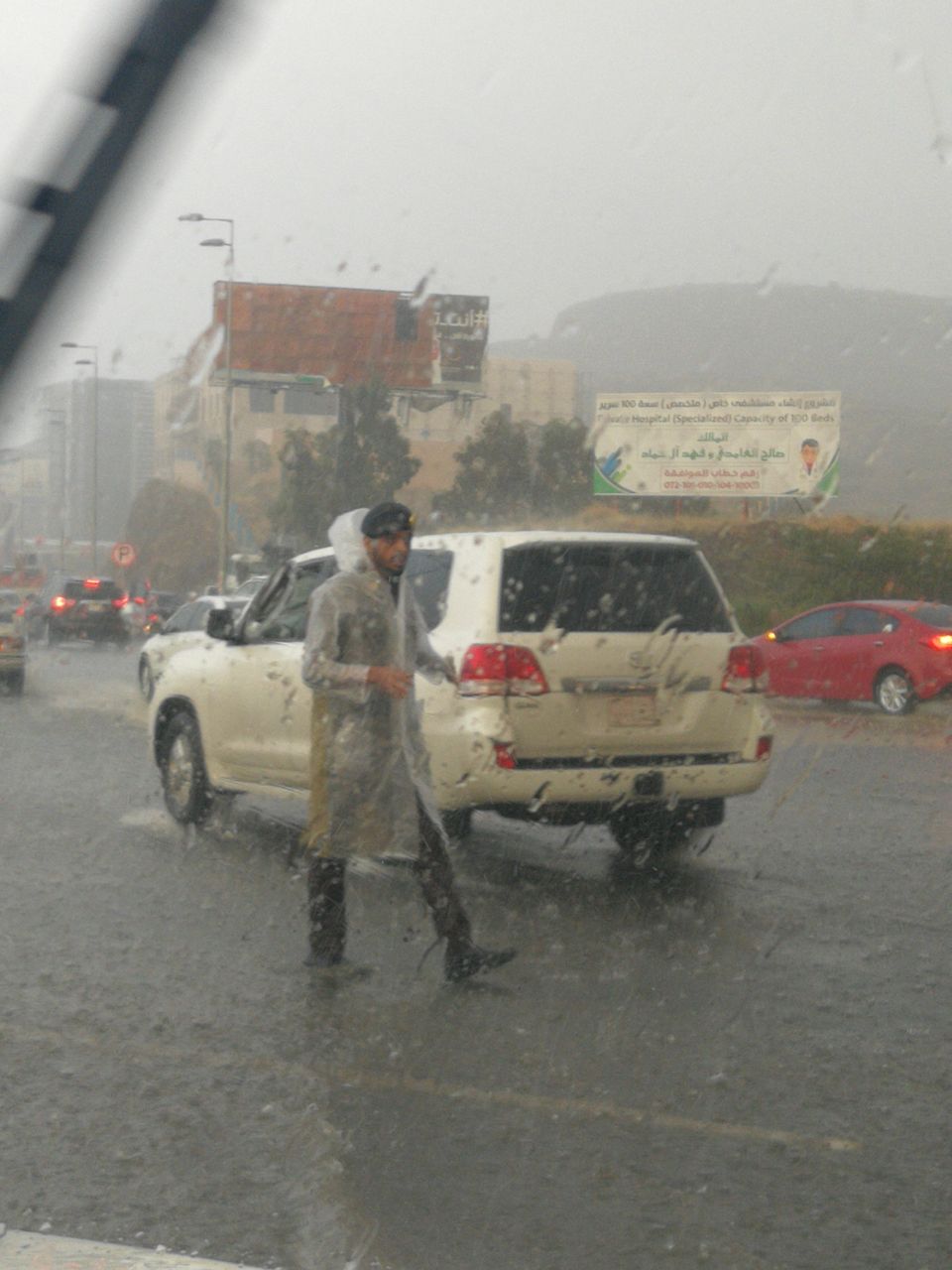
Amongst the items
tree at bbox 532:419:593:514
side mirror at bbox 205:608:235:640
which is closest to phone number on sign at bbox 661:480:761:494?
tree at bbox 532:419:593:514

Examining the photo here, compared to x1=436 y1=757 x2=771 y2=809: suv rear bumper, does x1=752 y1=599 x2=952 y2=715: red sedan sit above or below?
below

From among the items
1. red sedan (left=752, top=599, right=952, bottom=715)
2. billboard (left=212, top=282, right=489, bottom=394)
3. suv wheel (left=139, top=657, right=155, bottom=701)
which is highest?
billboard (left=212, top=282, right=489, bottom=394)

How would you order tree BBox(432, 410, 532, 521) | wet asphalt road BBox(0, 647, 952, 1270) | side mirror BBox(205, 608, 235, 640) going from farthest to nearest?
tree BBox(432, 410, 532, 521), side mirror BBox(205, 608, 235, 640), wet asphalt road BBox(0, 647, 952, 1270)

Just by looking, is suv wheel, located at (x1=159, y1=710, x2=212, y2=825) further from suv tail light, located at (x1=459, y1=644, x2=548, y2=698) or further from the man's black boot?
the man's black boot

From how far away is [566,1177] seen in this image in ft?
13.4

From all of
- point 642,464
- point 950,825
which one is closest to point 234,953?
point 950,825

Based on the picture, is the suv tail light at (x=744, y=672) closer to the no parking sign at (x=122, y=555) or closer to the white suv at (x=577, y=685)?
the white suv at (x=577, y=685)

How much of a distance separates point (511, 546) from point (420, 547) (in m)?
0.69

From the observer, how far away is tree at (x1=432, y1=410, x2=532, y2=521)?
29312 millimetres

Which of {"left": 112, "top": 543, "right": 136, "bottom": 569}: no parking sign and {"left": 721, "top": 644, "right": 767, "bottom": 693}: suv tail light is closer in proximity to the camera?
{"left": 721, "top": 644, "right": 767, "bottom": 693}: suv tail light

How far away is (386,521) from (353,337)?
31.6 metres

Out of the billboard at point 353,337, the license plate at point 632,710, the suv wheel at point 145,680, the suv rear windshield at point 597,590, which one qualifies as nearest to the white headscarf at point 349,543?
the suv rear windshield at point 597,590

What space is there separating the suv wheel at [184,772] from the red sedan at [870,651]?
1108 cm

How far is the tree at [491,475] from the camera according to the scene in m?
29.3
